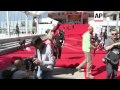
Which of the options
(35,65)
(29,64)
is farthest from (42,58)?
(29,64)

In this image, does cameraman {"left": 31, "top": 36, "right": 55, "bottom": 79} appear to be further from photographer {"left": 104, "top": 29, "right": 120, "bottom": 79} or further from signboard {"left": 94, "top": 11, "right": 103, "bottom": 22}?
signboard {"left": 94, "top": 11, "right": 103, "bottom": 22}

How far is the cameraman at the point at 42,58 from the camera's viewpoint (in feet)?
19.9

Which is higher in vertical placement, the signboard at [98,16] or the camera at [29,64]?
the signboard at [98,16]

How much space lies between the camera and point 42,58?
6.33m

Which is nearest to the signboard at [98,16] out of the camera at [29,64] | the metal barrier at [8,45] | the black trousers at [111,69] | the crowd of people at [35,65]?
the black trousers at [111,69]

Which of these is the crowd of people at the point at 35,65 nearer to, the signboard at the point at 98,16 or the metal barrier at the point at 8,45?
the signboard at the point at 98,16

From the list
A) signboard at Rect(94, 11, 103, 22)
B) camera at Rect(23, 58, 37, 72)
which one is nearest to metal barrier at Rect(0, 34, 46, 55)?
signboard at Rect(94, 11, 103, 22)

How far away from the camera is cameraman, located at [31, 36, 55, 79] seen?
608 centimetres
